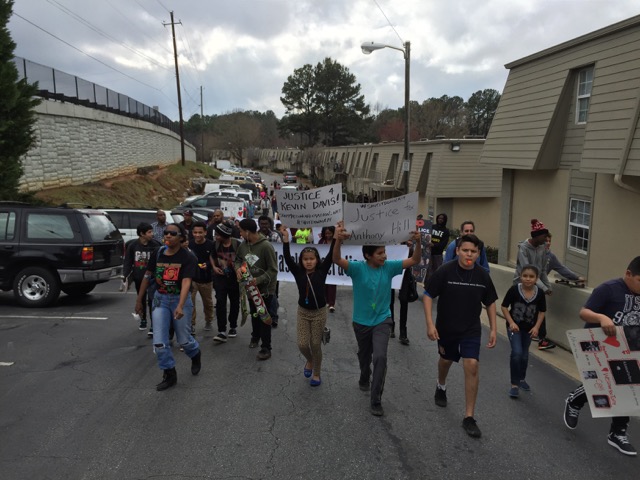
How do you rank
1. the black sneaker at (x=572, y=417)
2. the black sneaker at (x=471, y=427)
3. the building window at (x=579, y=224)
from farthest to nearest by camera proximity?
the building window at (x=579, y=224) < the black sneaker at (x=572, y=417) < the black sneaker at (x=471, y=427)

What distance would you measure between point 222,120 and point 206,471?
409 feet

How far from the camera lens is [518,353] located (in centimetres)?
554

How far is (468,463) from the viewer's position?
162 inches

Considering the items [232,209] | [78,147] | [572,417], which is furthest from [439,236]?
[78,147]

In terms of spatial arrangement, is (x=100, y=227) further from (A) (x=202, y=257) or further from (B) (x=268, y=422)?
(B) (x=268, y=422)

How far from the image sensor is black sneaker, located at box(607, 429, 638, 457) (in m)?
4.33

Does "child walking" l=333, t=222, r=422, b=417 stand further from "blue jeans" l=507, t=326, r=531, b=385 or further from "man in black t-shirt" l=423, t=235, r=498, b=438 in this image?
"blue jeans" l=507, t=326, r=531, b=385

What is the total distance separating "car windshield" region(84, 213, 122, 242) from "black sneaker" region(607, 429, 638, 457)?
8823 mm

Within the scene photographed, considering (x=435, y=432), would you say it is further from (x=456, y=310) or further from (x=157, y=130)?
(x=157, y=130)

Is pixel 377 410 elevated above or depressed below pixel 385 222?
below

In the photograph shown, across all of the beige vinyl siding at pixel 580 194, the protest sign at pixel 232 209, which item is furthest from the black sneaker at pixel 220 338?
the protest sign at pixel 232 209

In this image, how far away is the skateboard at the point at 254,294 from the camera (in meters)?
6.47

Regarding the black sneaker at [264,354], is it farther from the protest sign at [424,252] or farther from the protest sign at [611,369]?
the protest sign at [424,252]

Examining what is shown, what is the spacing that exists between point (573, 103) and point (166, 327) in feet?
38.5
